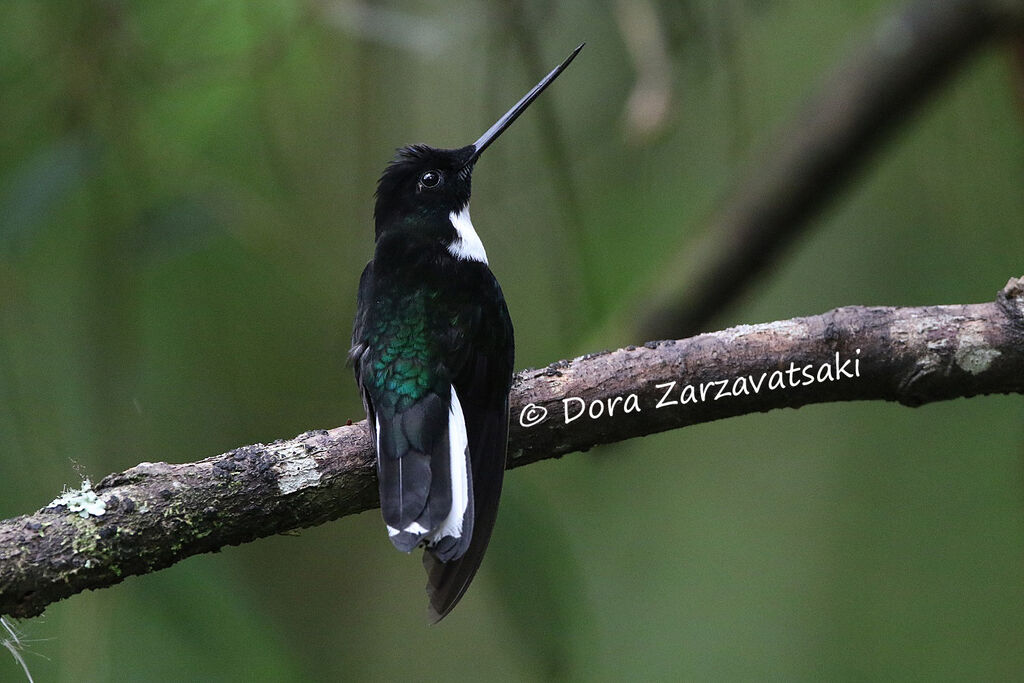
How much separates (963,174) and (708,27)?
104 centimetres

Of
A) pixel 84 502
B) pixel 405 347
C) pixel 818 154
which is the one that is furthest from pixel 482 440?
pixel 818 154

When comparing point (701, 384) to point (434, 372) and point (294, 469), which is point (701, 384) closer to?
point (434, 372)

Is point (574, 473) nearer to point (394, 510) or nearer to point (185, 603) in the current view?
point (185, 603)

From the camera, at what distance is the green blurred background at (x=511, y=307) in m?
2.44

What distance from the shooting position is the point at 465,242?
2.59 meters

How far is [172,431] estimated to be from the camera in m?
3.23

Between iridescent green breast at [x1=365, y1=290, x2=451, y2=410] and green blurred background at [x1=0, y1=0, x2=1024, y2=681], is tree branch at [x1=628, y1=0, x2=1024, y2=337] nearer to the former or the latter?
green blurred background at [x1=0, y1=0, x2=1024, y2=681]

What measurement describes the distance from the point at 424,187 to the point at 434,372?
30.2 inches

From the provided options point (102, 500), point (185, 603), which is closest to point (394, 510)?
point (102, 500)

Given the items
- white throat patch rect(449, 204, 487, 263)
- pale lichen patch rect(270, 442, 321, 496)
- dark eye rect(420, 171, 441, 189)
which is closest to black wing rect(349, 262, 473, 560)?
pale lichen patch rect(270, 442, 321, 496)

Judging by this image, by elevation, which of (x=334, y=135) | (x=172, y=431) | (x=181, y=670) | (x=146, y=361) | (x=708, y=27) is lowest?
(x=181, y=670)

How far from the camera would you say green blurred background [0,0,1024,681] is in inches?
96.1

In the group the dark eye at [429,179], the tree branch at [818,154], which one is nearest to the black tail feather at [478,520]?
the dark eye at [429,179]

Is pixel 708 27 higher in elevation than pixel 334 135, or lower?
lower
